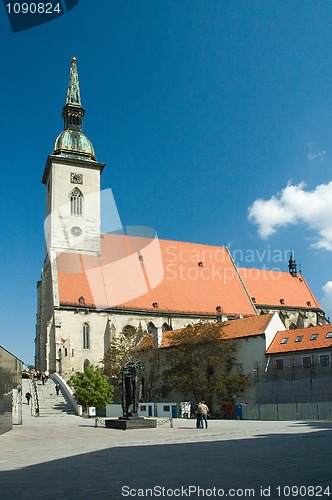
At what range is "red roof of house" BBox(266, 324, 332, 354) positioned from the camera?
42906 millimetres

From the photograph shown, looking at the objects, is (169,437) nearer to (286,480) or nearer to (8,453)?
(8,453)

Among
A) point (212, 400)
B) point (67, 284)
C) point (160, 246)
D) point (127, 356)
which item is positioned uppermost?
point (160, 246)

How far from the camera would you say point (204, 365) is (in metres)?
46.3

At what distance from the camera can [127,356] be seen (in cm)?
5147

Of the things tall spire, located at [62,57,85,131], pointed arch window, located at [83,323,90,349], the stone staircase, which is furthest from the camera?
tall spire, located at [62,57,85,131]

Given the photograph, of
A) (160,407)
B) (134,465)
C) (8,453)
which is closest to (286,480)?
(134,465)

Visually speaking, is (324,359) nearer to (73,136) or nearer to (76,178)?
(76,178)

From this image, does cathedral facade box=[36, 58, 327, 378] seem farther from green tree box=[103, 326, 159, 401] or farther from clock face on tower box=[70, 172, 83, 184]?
green tree box=[103, 326, 159, 401]

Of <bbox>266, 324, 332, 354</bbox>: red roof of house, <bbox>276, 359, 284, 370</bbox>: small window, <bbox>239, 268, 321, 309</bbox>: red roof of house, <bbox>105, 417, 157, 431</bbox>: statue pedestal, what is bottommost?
<bbox>105, 417, 157, 431</bbox>: statue pedestal

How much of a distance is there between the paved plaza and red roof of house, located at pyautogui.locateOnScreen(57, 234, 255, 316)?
39.1m

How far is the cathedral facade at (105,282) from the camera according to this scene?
54.2 meters

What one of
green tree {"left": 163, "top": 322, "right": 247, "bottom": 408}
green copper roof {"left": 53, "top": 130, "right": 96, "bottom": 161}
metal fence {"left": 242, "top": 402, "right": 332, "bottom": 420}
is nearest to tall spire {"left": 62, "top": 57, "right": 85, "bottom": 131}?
green copper roof {"left": 53, "top": 130, "right": 96, "bottom": 161}

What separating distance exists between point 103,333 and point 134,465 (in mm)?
43678

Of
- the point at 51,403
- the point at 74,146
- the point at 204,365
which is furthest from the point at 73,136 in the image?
the point at 51,403
